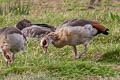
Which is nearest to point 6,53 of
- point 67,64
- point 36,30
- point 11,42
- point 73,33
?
point 11,42

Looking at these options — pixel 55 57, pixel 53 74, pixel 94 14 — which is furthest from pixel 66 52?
pixel 94 14

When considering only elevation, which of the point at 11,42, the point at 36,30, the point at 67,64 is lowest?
the point at 36,30

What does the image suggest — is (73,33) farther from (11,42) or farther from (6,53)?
(6,53)

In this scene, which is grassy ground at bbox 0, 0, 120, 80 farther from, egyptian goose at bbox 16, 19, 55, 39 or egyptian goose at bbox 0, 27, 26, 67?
egyptian goose at bbox 16, 19, 55, 39

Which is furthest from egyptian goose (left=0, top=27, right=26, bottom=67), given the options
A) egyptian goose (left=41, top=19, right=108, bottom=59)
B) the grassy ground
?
egyptian goose (left=41, top=19, right=108, bottom=59)

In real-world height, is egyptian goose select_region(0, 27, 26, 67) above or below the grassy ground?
above

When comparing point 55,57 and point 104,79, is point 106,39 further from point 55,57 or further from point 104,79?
point 104,79

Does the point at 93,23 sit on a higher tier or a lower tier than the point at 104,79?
higher

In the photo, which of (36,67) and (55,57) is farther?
(55,57)

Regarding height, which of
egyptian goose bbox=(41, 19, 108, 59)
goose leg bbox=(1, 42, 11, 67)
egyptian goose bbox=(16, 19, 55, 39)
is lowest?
egyptian goose bbox=(16, 19, 55, 39)

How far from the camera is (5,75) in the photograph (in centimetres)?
641

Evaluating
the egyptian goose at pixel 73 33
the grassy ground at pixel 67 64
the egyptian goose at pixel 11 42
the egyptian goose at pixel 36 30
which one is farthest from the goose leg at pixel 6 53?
the egyptian goose at pixel 36 30

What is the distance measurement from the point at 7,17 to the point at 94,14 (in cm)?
262

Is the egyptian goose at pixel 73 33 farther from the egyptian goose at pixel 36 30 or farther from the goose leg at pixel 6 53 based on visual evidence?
the egyptian goose at pixel 36 30
